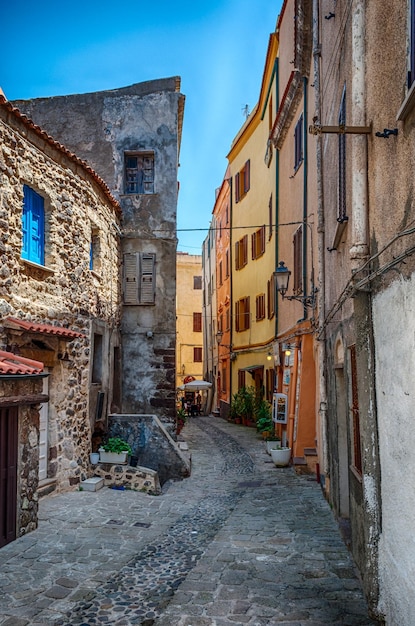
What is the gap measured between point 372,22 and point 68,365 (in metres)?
7.96

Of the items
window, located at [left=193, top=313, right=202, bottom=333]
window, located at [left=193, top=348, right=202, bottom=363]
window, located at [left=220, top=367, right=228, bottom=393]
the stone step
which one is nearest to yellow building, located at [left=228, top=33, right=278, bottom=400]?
window, located at [left=220, top=367, right=228, bottom=393]

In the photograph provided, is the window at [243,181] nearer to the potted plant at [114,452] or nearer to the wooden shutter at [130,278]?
the wooden shutter at [130,278]

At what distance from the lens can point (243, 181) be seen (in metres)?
25.6

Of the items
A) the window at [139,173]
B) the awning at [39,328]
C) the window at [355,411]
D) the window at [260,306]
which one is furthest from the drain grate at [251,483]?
the window at [260,306]

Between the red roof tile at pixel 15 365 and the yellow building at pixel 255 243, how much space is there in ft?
34.2

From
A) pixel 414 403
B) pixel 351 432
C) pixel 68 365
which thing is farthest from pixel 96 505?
pixel 414 403

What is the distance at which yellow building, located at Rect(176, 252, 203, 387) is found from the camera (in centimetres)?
4069

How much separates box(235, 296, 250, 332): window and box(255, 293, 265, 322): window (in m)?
1.80

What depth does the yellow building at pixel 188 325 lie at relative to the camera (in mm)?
40688

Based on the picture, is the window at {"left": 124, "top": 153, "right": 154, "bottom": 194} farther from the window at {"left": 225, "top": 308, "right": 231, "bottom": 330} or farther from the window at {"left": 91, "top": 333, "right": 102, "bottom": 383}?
the window at {"left": 225, "top": 308, "right": 231, "bottom": 330}

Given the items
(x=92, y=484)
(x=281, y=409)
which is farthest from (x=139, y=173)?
(x=92, y=484)

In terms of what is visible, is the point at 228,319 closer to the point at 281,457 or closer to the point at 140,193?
the point at 140,193

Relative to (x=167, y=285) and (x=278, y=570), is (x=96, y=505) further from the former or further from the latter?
(x=167, y=285)

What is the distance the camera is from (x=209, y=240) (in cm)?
3722
